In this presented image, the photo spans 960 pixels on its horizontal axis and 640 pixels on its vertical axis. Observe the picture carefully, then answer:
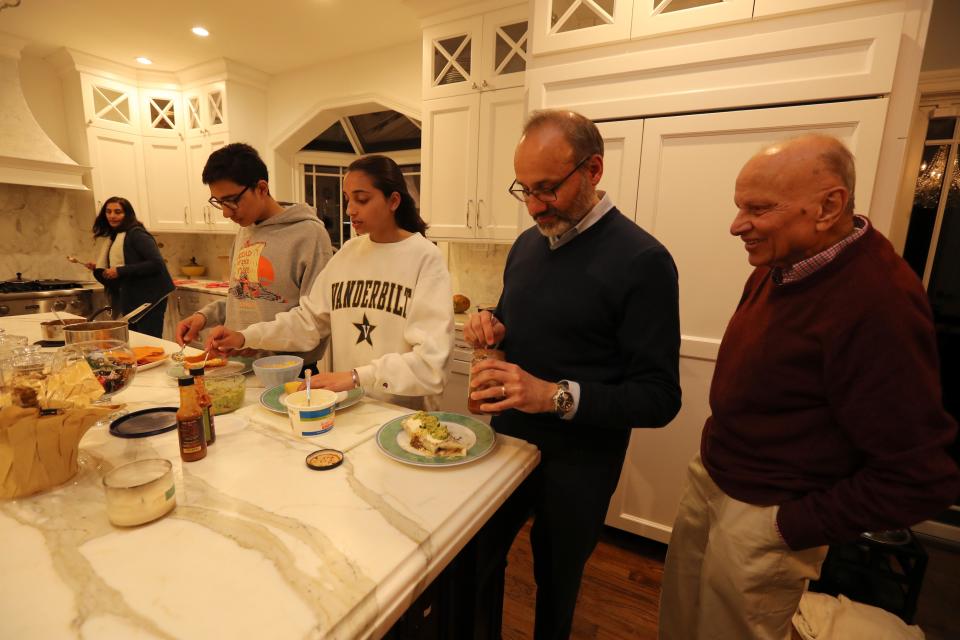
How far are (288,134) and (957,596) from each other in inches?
211

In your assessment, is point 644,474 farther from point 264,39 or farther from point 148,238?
point 264,39

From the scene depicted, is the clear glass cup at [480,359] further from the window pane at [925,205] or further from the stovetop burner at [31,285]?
the stovetop burner at [31,285]

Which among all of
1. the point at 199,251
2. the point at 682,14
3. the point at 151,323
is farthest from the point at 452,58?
the point at 199,251

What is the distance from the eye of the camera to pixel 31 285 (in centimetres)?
358

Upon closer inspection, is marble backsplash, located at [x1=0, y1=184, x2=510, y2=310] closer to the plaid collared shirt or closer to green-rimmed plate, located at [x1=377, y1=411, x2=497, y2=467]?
green-rimmed plate, located at [x1=377, y1=411, x2=497, y2=467]

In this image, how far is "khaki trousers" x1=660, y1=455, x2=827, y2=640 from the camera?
1040mm

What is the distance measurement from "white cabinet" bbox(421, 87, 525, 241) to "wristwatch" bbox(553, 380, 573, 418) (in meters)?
1.75

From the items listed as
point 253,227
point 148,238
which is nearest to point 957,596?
point 253,227

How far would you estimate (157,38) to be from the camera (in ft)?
11.3

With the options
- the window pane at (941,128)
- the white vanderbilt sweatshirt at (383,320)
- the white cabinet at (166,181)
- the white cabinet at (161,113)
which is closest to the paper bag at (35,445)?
the white vanderbilt sweatshirt at (383,320)

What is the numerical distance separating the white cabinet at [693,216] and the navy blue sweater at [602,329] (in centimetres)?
83

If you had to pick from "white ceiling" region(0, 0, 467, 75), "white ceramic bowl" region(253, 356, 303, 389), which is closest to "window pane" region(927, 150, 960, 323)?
"white ceiling" region(0, 0, 467, 75)

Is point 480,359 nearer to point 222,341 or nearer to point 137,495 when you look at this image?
point 137,495

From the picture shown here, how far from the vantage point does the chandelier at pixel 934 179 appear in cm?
222
